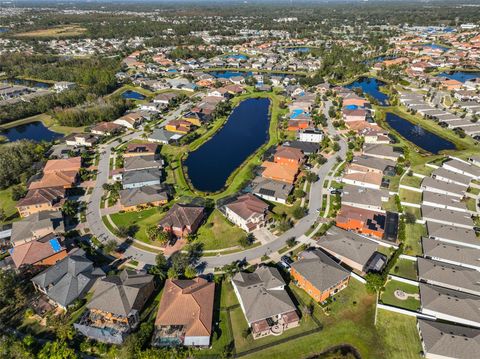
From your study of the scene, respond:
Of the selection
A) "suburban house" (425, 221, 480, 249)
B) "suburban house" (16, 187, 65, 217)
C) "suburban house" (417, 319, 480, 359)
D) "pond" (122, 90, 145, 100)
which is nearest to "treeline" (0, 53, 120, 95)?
"pond" (122, 90, 145, 100)

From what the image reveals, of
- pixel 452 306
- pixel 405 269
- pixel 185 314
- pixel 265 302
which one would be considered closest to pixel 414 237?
pixel 405 269

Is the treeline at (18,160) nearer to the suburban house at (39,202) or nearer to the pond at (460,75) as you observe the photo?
the suburban house at (39,202)

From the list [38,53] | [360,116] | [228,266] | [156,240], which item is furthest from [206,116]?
[38,53]

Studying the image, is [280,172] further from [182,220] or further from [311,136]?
[182,220]

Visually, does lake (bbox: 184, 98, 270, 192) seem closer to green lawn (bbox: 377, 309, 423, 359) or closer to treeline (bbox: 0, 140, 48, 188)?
treeline (bbox: 0, 140, 48, 188)

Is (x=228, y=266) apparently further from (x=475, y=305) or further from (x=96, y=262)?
(x=475, y=305)

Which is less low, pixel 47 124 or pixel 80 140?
pixel 80 140
